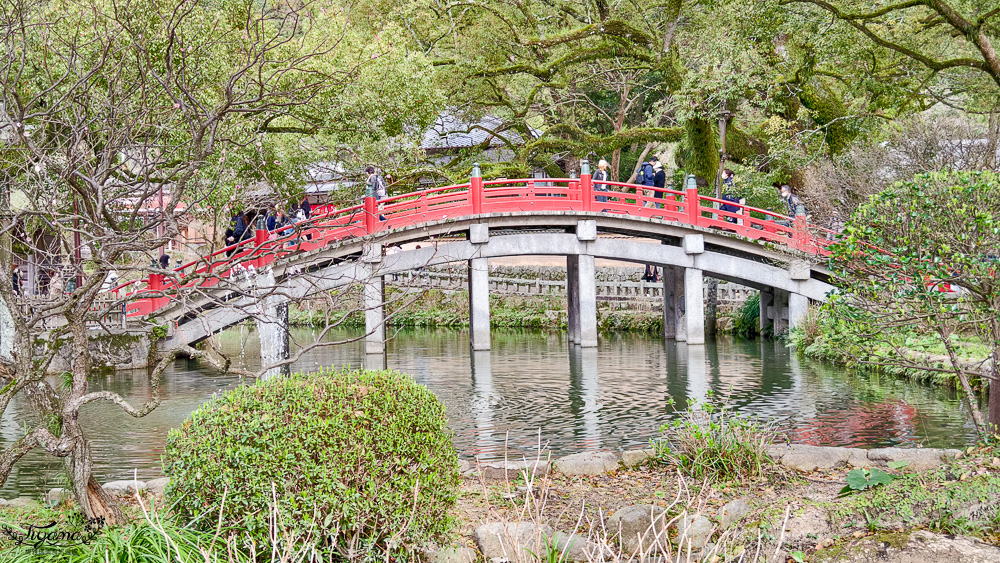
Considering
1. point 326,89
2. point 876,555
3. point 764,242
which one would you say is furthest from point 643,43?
point 876,555

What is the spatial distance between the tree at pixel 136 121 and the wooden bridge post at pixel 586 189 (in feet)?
14.6

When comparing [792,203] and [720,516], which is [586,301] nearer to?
[792,203]

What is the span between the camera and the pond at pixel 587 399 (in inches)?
403

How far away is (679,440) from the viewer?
284 inches

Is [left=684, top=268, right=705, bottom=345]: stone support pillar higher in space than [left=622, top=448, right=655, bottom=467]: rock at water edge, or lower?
higher

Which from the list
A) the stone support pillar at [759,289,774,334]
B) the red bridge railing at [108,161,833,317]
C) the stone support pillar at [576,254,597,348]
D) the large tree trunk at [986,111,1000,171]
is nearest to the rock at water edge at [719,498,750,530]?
the red bridge railing at [108,161,833,317]

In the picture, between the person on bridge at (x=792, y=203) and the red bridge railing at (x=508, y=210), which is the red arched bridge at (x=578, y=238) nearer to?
the red bridge railing at (x=508, y=210)

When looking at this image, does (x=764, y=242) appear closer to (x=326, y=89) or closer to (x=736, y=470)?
(x=326, y=89)

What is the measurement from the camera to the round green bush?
4.43 meters

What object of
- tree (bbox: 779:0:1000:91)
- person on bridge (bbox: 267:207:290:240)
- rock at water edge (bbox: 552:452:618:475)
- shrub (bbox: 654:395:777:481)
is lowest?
rock at water edge (bbox: 552:452:618:475)

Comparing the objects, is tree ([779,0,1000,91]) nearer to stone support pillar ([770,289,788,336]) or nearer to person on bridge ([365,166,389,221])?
stone support pillar ([770,289,788,336])

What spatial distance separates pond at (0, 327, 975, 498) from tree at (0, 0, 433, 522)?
1242 mm

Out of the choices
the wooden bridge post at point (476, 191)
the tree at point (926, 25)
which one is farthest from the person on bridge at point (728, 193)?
the wooden bridge post at point (476, 191)

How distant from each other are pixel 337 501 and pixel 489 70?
58.2ft
